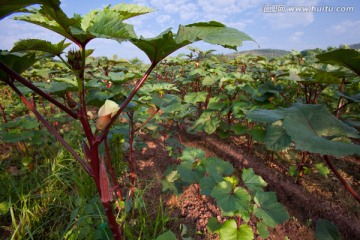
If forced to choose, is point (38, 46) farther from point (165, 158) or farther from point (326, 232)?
point (165, 158)

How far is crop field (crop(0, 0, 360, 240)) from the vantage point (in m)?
0.64

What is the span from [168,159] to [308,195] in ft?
5.32

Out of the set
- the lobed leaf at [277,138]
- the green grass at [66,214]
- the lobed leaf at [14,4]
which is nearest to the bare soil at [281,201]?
the green grass at [66,214]

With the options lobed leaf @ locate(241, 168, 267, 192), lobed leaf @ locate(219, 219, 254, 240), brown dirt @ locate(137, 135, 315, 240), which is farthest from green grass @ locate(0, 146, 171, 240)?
lobed leaf @ locate(241, 168, 267, 192)

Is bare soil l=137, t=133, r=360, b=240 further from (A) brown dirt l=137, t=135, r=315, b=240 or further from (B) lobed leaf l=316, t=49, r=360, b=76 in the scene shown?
(B) lobed leaf l=316, t=49, r=360, b=76

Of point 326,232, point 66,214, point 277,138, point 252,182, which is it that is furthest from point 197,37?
point 66,214

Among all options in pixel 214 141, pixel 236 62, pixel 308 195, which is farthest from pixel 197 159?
pixel 236 62

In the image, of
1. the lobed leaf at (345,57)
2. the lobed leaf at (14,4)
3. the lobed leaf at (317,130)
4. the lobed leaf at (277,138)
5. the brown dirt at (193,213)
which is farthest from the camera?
the brown dirt at (193,213)

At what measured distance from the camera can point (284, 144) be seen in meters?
1.14

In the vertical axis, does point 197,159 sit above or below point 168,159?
above

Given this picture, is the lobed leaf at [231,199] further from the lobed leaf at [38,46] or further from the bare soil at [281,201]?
the lobed leaf at [38,46]

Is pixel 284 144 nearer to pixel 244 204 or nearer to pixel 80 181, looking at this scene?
pixel 244 204

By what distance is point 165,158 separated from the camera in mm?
2797

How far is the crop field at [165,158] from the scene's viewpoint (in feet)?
2.10
